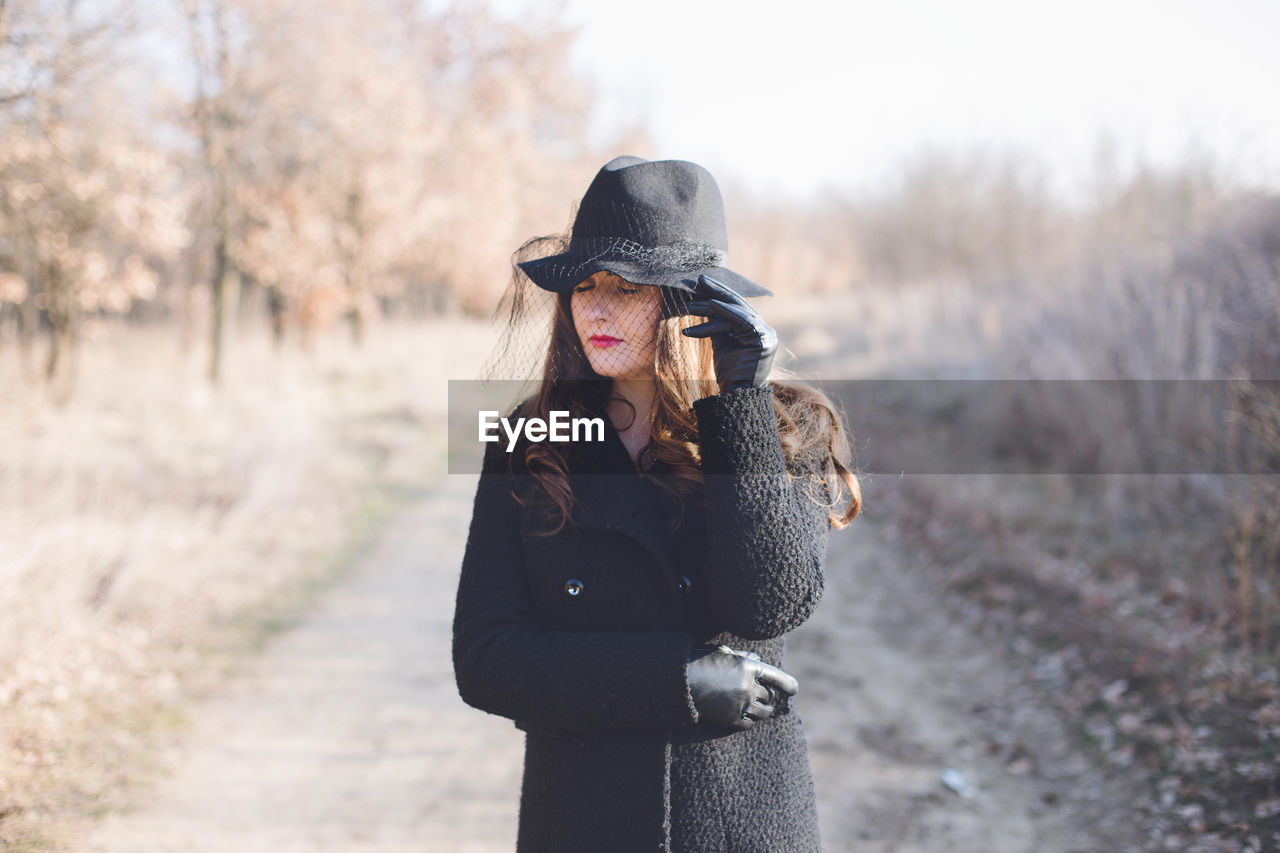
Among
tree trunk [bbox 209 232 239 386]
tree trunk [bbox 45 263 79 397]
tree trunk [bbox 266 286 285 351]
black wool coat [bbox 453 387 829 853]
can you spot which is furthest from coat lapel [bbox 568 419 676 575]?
tree trunk [bbox 266 286 285 351]

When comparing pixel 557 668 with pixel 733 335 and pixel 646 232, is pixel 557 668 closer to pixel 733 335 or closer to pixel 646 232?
pixel 733 335

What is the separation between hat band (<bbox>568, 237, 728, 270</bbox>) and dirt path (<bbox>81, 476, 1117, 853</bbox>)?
8.81ft

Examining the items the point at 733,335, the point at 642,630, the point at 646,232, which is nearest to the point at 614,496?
the point at 642,630

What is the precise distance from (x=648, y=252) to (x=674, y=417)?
334 millimetres

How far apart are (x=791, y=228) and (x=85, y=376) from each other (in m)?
32.5

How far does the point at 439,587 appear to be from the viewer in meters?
6.16

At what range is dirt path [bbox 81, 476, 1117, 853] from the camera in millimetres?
3234

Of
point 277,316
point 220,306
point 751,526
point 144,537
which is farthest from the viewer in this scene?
point 277,316

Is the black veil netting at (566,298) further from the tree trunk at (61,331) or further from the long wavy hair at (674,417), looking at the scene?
the tree trunk at (61,331)

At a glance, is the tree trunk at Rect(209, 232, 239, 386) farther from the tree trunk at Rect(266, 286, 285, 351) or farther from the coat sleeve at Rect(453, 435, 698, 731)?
the coat sleeve at Rect(453, 435, 698, 731)

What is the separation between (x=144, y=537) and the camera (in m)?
5.16

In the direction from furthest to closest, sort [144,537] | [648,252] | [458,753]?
1. [144,537]
2. [458,753]
3. [648,252]

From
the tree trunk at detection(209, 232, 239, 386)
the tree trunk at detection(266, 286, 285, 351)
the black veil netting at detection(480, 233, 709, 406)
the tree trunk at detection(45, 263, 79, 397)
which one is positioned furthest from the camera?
the tree trunk at detection(266, 286, 285, 351)

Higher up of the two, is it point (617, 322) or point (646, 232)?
point (646, 232)
